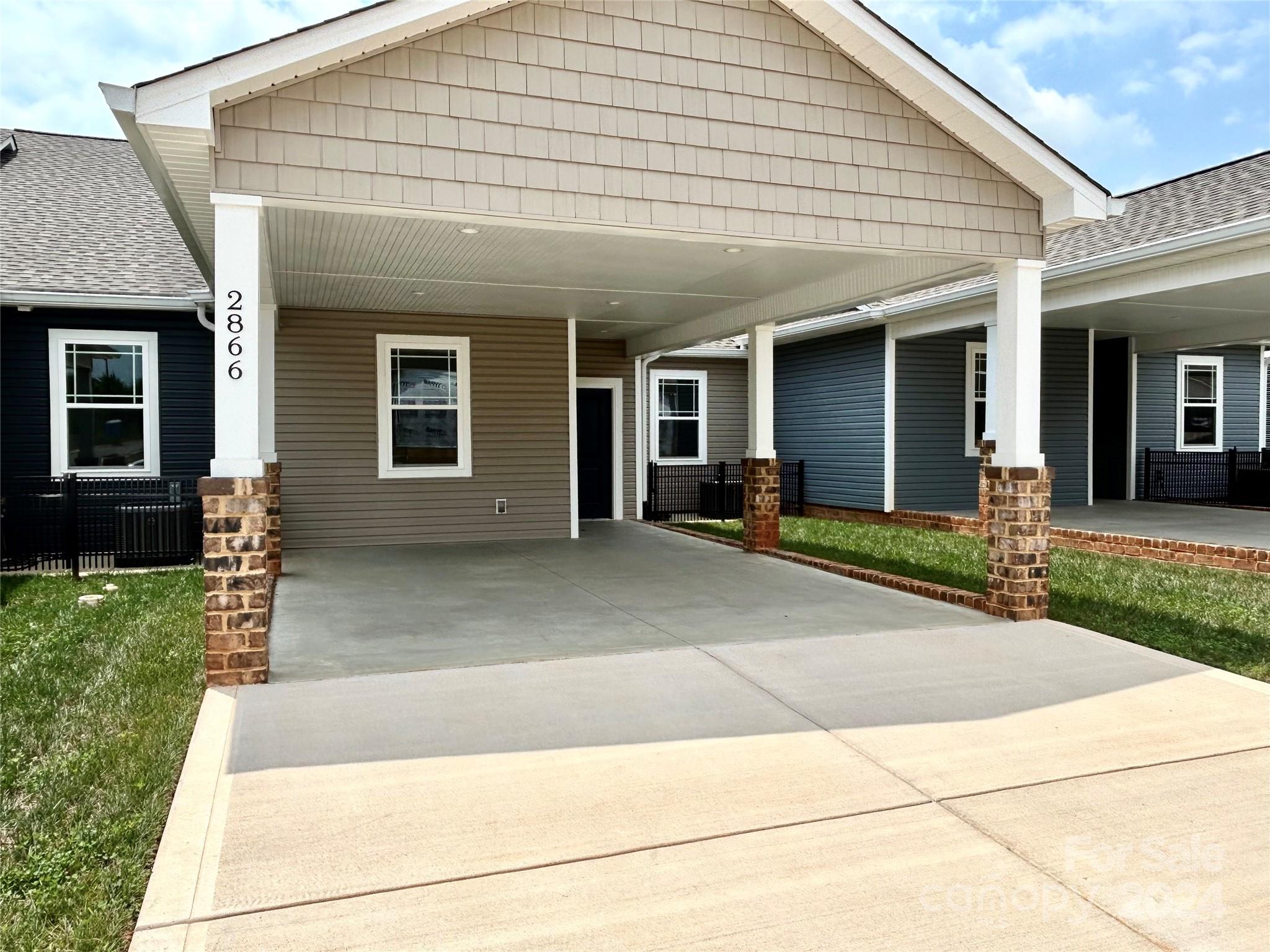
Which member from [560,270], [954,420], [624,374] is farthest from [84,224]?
[954,420]

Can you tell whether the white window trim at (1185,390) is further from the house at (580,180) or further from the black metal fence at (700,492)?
the house at (580,180)

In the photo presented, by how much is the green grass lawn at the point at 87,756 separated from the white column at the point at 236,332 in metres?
1.27

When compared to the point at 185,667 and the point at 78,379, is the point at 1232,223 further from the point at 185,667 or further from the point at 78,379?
the point at 78,379

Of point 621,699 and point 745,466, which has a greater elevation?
point 745,466

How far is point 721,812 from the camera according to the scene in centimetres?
359

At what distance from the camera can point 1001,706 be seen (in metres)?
4.92

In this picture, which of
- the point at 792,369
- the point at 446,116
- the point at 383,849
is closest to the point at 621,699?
the point at 383,849

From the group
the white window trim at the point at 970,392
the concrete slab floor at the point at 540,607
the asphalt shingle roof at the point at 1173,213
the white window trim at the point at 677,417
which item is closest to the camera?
the concrete slab floor at the point at 540,607

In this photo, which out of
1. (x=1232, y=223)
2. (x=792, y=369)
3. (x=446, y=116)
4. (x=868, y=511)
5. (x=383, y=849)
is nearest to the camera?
(x=383, y=849)

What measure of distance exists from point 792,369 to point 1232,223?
27.5 feet

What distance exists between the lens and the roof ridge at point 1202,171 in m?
12.7

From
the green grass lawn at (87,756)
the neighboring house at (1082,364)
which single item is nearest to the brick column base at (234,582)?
the green grass lawn at (87,756)

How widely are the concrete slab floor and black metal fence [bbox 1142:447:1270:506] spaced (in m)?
9.55

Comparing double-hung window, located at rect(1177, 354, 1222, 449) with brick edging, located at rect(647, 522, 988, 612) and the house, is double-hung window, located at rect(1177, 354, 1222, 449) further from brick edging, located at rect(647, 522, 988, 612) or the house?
the house
